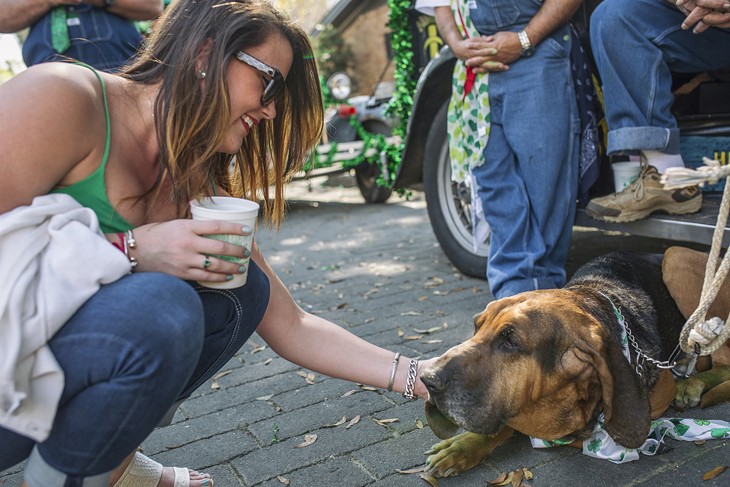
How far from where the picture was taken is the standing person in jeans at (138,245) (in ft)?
5.04

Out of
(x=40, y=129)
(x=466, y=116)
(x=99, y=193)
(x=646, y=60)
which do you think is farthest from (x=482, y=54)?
(x=40, y=129)

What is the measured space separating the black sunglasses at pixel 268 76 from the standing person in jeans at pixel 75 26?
4.67 ft

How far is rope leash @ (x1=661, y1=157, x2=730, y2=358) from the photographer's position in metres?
1.55

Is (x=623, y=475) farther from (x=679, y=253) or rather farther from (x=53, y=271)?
(x=53, y=271)

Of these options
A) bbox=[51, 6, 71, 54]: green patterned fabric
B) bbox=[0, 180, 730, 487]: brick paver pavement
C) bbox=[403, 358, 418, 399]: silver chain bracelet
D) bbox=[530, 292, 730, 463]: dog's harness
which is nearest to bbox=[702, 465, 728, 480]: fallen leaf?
bbox=[0, 180, 730, 487]: brick paver pavement

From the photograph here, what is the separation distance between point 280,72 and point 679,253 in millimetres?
2141

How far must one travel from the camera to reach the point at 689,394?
266 centimetres

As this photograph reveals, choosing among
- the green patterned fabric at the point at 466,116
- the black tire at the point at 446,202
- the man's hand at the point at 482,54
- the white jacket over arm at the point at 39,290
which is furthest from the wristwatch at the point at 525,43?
the white jacket over arm at the point at 39,290

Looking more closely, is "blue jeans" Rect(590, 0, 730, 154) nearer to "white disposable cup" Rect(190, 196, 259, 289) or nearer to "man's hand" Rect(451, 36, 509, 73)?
"man's hand" Rect(451, 36, 509, 73)

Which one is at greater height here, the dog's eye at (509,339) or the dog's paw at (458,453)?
the dog's eye at (509,339)

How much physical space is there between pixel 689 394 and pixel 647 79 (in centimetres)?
152

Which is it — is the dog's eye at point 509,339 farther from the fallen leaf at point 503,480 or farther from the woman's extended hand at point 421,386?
the fallen leaf at point 503,480

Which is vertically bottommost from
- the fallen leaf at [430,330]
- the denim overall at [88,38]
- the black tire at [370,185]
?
the black tire at [370,185]

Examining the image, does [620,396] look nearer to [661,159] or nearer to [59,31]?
[661,159]
